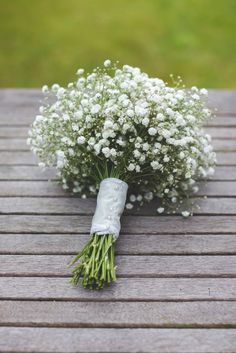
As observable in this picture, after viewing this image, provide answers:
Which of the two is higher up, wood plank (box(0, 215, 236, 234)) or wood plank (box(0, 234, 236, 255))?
wood plank (box(0, 215, 236, 234))

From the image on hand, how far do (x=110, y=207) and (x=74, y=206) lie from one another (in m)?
0.34

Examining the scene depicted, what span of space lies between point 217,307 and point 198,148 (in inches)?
38.5

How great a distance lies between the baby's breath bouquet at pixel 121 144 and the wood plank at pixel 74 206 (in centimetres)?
5

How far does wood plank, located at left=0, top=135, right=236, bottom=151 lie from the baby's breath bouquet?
1.41 feet

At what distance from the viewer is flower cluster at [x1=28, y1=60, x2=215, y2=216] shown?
9.27ft

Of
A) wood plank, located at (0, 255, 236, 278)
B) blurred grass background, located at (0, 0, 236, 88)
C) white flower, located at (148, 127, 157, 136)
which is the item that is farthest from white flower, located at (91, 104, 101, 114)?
blurred grass background, located at (0, 0, 236, 88)

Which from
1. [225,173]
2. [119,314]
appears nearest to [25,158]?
[225,173]

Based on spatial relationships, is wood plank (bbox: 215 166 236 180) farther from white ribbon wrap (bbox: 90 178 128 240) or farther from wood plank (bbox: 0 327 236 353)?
wood plank (bbox: 0 327 236 353)

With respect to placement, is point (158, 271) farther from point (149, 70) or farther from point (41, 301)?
point (149, 70)

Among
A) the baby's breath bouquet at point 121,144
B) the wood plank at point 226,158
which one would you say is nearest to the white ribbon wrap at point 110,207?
the baby's breath bouquet at point 121,144

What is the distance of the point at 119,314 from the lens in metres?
2.36

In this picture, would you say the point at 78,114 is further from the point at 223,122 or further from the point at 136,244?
the point at 223,122

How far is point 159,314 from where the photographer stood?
2.35 m

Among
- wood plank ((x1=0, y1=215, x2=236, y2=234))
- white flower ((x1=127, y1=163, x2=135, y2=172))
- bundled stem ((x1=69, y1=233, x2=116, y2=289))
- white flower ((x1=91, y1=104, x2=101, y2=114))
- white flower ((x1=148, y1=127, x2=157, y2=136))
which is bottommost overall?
bundled stem ((x1=69, y1=233, x2=116, y2=289))
